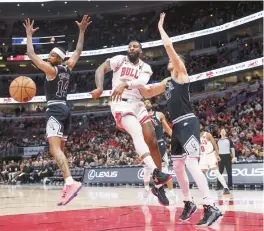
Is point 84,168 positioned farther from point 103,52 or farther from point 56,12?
point 56,12

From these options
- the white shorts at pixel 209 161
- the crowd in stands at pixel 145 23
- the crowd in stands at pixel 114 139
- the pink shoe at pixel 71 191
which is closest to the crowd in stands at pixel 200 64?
the crowd in stands at pixel 145 23

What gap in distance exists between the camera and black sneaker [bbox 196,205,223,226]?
17.8ft

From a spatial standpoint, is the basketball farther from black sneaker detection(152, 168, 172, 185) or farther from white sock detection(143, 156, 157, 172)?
black sneaker detection(152, 168, 172, 185)

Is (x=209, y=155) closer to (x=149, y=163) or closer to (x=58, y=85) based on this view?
(x=149, y=163)

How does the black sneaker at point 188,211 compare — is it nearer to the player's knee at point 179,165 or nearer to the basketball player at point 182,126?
the basketball player at point 182,126

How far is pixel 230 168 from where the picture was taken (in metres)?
12.8

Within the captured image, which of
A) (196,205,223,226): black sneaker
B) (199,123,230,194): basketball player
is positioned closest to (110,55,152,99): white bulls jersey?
(196,205,223,226): black sneaker

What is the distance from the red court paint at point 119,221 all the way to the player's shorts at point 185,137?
938mm

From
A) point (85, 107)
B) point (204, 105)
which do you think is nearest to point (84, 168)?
point (204, 105)

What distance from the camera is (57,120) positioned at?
6.12 meters

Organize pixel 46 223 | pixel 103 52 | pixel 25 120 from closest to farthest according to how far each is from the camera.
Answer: pixel 46 223 → pixel 103 52 → pixel 25 120

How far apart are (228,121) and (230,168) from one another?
9.72 m

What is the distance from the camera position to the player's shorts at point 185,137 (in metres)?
5.83

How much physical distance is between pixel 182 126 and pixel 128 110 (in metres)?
0.78
